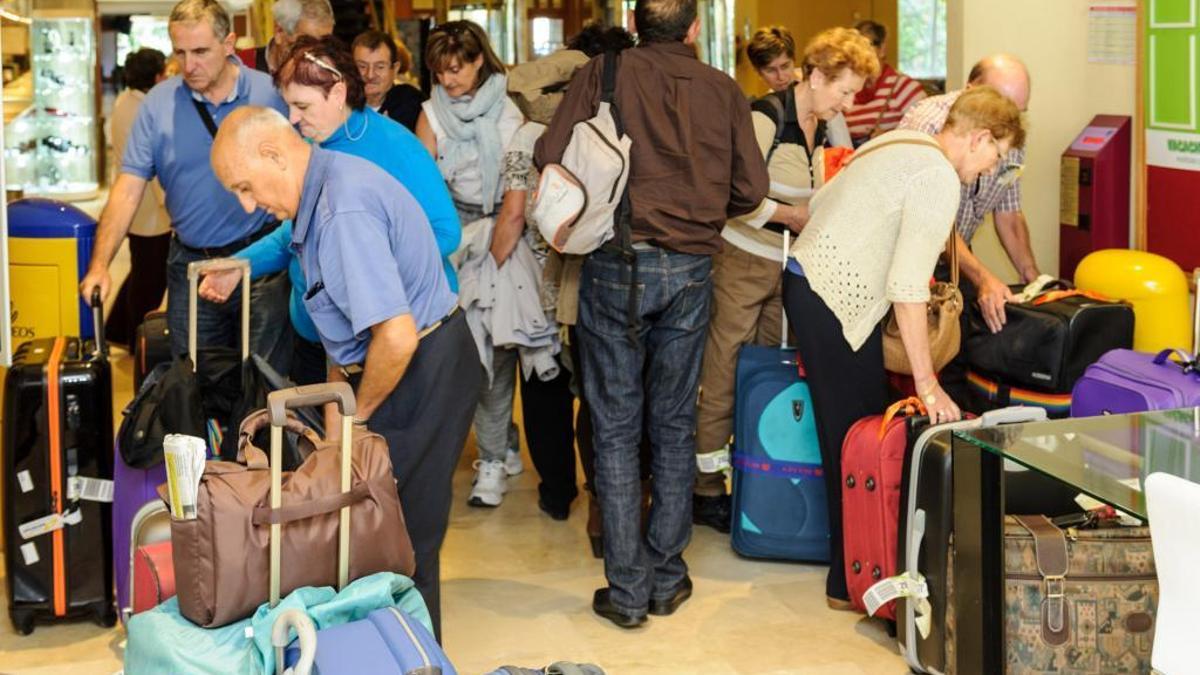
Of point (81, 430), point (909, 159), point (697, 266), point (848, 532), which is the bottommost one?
point (848, 532)

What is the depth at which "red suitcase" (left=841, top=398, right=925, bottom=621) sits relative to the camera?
4.14 meters

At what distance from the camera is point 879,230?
13.4ft

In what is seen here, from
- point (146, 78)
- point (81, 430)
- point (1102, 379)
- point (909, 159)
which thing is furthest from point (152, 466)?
point (146, 78)

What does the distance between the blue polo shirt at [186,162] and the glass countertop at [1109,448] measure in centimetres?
236

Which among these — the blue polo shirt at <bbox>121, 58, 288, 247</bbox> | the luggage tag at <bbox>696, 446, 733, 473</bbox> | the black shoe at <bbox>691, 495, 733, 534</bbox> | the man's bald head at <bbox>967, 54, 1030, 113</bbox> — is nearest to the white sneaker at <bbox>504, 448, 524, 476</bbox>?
the black shoe at <bbox>691, 495, 733, 534</bbox>

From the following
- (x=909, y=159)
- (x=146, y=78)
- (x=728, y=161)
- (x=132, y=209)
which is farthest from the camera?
(x=146, y=78)

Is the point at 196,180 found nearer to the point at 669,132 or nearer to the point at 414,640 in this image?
the point at 669,132

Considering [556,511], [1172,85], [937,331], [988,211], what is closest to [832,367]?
[937,331]

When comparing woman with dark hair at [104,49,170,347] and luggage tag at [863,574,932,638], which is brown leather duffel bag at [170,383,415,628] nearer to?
luggage tag at [863,574,932,638]

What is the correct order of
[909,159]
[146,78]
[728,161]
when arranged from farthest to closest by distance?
[146,78] → [728,161] → [909,159]

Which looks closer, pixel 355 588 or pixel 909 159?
pixel 355 588

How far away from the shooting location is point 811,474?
4.74m

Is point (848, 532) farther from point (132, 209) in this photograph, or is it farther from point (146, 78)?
point (146, 78)

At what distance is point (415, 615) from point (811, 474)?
2.05 meters
